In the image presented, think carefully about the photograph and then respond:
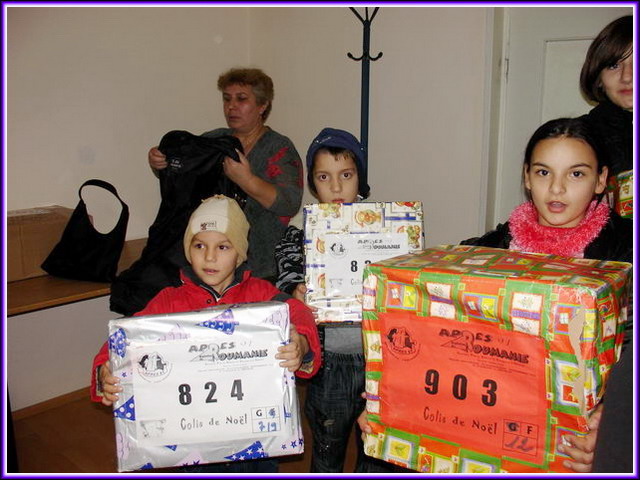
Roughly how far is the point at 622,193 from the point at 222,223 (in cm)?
113

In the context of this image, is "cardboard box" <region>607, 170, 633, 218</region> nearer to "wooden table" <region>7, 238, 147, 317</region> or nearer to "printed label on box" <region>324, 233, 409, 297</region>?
"printed label on box" <region>324, 233, 409, 297</region>

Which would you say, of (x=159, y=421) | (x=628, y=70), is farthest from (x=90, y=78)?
(x=628, y=70)

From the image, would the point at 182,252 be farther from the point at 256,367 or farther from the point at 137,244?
the point at 256,367

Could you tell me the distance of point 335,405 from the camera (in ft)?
6.31

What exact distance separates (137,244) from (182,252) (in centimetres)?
98

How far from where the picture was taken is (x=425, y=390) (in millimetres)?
1266

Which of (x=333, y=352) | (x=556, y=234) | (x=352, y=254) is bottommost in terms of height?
(x=333, y=352)

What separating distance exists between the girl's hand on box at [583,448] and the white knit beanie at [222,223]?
1.05 m

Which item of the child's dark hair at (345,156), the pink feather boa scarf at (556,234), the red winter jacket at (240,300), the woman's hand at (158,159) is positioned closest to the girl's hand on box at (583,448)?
the pink feather boa scarf at (556,234)

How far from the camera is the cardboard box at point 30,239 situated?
2801mm

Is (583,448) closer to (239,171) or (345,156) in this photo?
(345,156)

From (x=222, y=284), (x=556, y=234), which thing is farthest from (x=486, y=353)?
(x=222, y=284)

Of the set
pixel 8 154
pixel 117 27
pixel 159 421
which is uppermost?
pixel 117 27

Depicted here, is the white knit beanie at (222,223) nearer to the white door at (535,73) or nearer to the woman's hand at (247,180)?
the woman's hand at (247,180)
